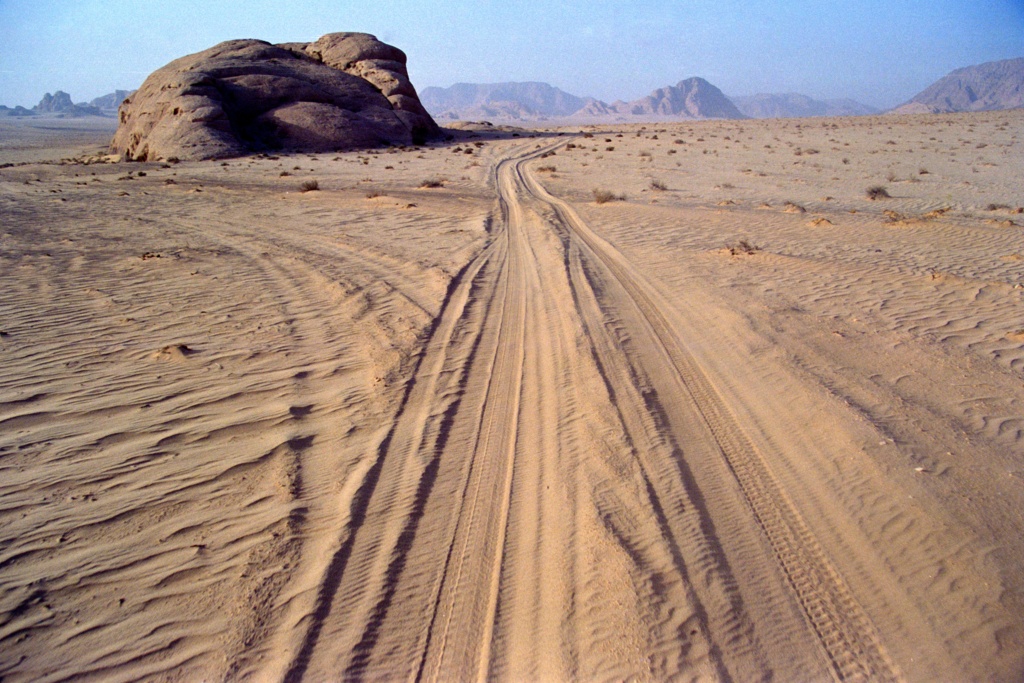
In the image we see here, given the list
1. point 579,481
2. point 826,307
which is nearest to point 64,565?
point 579,481

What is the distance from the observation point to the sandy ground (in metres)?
2.91

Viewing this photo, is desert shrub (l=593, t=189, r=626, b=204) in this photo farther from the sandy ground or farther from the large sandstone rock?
the large sandstone rock

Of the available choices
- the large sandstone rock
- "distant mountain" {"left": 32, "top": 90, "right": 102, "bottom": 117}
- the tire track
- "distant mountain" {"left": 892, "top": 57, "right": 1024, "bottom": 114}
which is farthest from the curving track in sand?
"distant mountain" {"left": 32, "top": 90, "right": 102, "bottom": 117}

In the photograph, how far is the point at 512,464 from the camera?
427 centimetres

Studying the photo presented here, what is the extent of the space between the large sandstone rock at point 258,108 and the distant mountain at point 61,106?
181 m

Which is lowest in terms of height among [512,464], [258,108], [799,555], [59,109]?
[799,555]

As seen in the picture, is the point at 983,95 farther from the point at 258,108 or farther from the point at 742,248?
A: the point at 742,248

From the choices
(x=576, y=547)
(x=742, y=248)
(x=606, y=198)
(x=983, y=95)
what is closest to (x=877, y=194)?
(x=606, y=198)

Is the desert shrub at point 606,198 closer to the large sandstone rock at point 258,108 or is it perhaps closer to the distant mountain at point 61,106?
the large sandstone rock at point 258,108

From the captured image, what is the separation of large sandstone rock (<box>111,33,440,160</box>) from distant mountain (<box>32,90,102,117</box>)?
594ft

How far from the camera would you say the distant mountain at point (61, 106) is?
17862 centimetres

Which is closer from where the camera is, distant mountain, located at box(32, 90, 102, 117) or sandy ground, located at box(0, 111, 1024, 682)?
sandy ground, located at box(0, 111, 1024, 682)

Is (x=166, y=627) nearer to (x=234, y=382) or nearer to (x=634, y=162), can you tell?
(x=234, y=382)

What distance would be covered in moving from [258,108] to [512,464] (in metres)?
34.8
